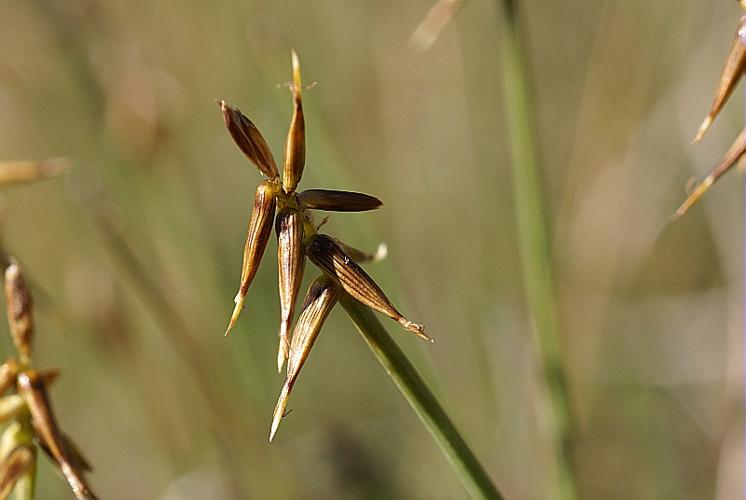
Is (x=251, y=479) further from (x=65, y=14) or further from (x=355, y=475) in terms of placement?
(x=65, y=14)

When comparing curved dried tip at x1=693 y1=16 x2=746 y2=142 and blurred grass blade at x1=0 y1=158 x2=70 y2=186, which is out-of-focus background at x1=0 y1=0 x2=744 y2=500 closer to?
blurred grass blade at x1=0 y1=158 x2=70 y2=186

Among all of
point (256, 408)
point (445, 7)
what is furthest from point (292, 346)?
point (256, 408)

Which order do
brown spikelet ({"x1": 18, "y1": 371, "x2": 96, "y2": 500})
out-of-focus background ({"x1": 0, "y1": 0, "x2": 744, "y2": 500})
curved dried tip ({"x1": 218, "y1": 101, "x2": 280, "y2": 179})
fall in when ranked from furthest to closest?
out-of-focus background ({"x1": 0, "y1": 0, "x2": 744, "y2": 500}) → brown spikelet ({"x1": 18, "y1": 371, "x2": 96, "y2": 500}) → curved dried tip ({"x1": 218, "y1": 101, "x2": 280, "y2": 179})

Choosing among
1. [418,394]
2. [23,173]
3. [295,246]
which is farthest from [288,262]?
[23,173]

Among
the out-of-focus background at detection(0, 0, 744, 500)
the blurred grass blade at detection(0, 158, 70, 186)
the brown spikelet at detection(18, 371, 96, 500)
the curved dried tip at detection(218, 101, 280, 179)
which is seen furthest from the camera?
the out-of-focus background at detection(0, 0, 744, 500)

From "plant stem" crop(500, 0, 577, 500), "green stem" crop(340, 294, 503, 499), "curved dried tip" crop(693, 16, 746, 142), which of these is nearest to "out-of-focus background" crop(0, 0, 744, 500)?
"plant stem" crop(500, 0, 577, 500)

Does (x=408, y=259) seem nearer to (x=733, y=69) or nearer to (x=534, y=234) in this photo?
(x=534, y=234)

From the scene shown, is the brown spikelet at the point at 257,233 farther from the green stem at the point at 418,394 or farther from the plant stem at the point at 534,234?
the plant stem at the point at 534,234
